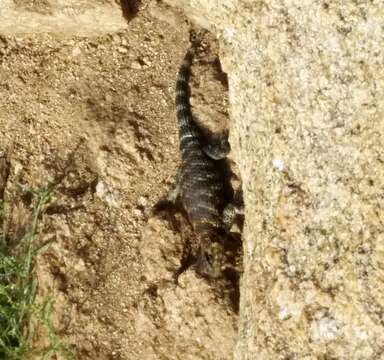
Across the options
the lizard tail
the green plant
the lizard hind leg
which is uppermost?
the lizard tail

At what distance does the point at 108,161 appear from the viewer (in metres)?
5.05

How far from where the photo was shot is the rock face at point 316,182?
3.05m

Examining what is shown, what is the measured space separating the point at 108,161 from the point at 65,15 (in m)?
1.13

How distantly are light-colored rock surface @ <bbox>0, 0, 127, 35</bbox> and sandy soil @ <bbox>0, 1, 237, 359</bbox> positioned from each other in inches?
4.1

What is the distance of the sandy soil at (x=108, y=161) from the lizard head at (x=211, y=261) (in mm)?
85

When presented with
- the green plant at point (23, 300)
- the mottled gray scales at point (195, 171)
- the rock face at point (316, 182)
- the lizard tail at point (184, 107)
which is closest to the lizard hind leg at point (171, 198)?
the mottled gray scales at point (195, 171)

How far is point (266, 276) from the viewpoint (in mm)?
3379

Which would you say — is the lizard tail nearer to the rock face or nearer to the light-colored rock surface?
the light-colored rock surface

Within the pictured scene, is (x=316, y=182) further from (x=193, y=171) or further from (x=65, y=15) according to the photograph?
(x=65, y=15)

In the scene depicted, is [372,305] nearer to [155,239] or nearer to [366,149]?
[366,149]

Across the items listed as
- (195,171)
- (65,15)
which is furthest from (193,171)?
(65,15)

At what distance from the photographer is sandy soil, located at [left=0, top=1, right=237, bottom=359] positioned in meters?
4.71

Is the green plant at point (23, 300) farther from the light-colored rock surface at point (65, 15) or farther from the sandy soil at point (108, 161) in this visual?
the light-colored rock surface at point (65, 15)

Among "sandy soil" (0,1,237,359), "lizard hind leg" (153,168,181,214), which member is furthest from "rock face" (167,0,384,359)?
"lizard hind leg" (153,168,181,214)
